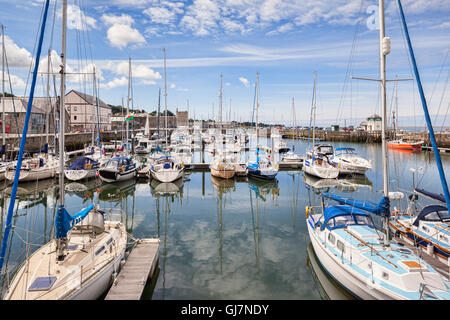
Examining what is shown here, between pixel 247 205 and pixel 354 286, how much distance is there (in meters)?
13.6

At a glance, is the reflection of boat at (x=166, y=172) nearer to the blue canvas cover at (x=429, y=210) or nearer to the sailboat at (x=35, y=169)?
the sailboat at (x=35, y=169)

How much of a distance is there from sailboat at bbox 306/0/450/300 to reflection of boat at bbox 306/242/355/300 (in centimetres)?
35

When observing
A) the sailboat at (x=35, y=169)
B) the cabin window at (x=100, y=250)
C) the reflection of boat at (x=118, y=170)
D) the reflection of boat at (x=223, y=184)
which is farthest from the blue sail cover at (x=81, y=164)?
the cabin window at (x=100, y=250)

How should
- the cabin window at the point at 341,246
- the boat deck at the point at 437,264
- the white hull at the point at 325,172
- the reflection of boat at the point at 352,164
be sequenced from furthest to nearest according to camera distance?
the reflection of boat at the point at 352,164, the white hull at the point at 325,172, the cabin window at the point at 341,246, the boat deck at the point at 437,264

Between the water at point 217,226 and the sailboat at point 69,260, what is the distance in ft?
3.99

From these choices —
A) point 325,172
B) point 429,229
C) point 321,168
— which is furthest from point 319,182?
point 429,229

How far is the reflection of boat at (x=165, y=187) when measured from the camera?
27.2m

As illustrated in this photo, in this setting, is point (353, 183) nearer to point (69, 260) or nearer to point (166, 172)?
point (166, 172)

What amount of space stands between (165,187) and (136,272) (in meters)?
19.0

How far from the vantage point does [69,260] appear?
976 cm

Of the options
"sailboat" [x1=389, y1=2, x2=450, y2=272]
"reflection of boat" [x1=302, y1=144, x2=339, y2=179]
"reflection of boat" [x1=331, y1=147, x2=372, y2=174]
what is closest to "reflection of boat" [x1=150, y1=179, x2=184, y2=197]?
"reflection of boat" [x1=302, y1=144, x2=339, y2=179]

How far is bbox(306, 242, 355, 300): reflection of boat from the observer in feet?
34.0

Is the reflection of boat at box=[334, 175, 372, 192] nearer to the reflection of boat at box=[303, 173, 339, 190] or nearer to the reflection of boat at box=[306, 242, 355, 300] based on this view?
the reflection of boat at box=[303, 173, 339, 190]
